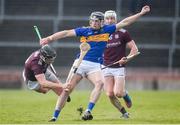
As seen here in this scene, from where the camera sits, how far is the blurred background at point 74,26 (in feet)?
142

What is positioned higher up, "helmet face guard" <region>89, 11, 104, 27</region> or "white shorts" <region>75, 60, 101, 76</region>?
"helmet face guard" <region>89, 11, 104, 27</region>

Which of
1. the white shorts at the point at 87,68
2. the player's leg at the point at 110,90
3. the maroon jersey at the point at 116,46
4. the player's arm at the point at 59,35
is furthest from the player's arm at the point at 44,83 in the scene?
the maroon jersey at the point at 116,46

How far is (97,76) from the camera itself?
19359 millimetres

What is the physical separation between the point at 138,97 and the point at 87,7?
13391 millimetres

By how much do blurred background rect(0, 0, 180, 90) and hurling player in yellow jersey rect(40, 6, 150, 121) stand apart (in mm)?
22446

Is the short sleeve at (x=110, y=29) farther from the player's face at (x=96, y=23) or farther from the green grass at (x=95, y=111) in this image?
the green grass at (x=95, y=111)

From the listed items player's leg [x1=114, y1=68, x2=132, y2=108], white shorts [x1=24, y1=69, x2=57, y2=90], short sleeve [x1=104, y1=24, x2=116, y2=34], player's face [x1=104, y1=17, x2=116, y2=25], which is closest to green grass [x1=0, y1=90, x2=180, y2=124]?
player's leg [x1=114, y1=68, x2=132, y2=108]

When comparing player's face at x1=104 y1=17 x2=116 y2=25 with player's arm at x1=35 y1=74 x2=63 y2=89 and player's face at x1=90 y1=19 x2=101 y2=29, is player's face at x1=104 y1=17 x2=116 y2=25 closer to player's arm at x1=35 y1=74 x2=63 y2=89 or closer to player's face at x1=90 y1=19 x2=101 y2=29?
player's face at x1=90 y1=19 x2=101 y2=29

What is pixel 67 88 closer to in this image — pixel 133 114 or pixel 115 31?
pixel 115 31

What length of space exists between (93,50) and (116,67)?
1.22m

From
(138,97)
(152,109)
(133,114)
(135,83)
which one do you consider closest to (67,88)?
(133,114)

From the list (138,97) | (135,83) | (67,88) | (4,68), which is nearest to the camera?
(67,88)

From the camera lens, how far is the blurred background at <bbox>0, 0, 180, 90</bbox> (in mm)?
43250

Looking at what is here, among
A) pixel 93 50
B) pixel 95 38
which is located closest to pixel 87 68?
pixel 93 50
